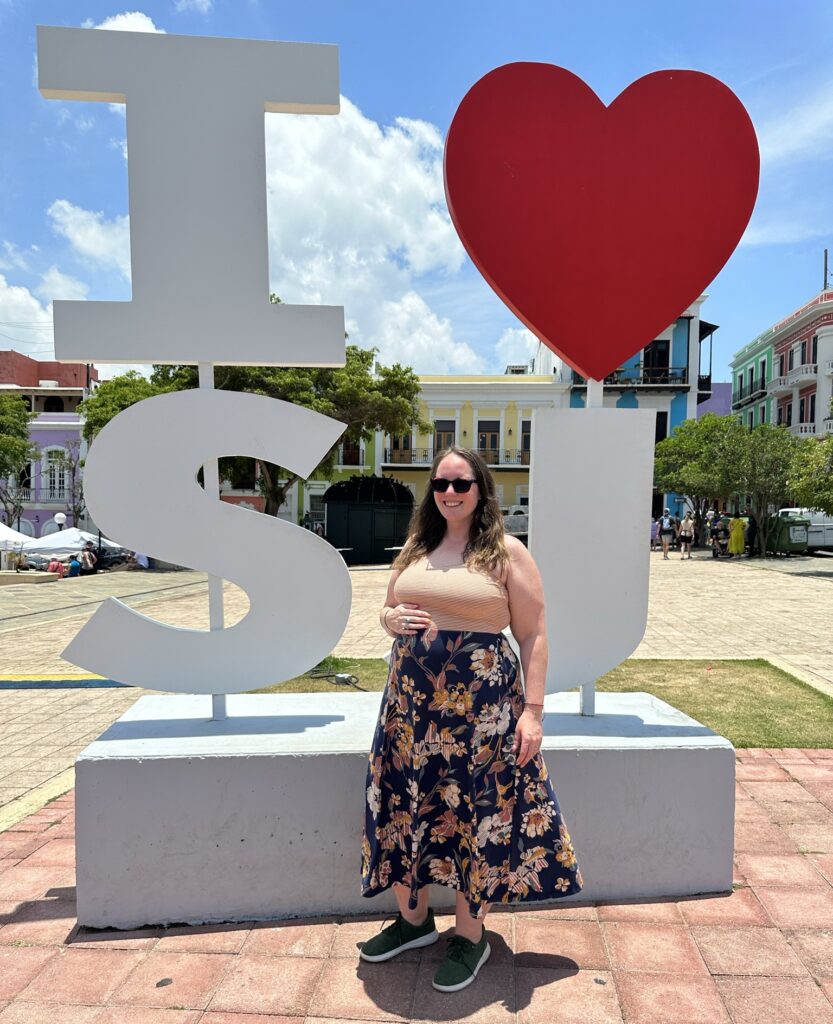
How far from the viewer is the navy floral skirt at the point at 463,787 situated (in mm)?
2355

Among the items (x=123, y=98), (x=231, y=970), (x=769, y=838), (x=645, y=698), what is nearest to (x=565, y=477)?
(x=645, y=698)

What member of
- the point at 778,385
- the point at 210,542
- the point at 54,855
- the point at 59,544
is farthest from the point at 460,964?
the point at 778,385

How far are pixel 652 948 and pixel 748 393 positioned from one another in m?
46.1

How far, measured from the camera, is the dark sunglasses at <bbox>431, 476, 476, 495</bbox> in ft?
8.16

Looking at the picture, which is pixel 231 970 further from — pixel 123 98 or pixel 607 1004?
pixel 123 98

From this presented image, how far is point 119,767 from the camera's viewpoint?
9.11 ft

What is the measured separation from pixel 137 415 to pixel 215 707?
1254 millimetres

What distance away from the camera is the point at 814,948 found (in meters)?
2.59

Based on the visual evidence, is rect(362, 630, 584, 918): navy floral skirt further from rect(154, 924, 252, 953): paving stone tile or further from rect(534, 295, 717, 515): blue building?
rect(534, 295, 717, 515): blue building

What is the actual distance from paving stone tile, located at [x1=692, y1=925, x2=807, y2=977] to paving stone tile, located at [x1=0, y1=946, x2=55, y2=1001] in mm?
2232

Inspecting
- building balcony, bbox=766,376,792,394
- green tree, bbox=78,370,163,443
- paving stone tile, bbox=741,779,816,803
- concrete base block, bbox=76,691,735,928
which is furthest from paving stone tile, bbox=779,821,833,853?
building balcony, bbox=766,376,792,394

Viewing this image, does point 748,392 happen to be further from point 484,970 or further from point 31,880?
point 31,880

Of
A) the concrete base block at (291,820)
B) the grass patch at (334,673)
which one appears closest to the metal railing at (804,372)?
the grass patch at (334,673)

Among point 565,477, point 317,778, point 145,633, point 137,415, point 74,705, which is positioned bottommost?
point 74,705
